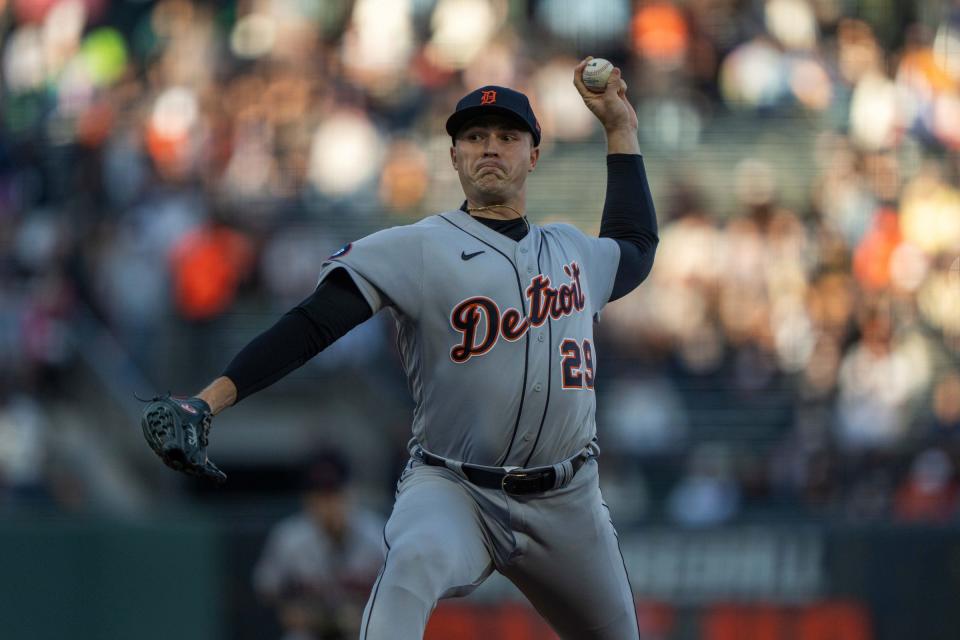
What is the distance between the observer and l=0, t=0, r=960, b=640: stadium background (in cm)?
951

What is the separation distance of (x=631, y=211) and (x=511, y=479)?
1097 millimetres

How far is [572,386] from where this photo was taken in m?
4.45

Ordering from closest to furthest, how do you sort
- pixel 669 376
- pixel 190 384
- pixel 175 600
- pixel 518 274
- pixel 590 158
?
pixel 518 274 → pixel 175 600 → pixel 190 384 → pixel 669 376 → pixel 590 158

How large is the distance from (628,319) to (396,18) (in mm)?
4137

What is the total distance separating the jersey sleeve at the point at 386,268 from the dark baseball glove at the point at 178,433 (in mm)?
625

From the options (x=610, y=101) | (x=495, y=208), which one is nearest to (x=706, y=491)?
(x=610, y=101)

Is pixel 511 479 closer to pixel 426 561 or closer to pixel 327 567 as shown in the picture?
pixel 426 561

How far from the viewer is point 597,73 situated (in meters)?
4.89

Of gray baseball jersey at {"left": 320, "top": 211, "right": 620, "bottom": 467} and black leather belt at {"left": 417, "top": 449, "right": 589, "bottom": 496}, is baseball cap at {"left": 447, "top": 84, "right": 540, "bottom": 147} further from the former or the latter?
black leather belt at {"left": 417, "top": 449, "right": 589, "bottom": 496}

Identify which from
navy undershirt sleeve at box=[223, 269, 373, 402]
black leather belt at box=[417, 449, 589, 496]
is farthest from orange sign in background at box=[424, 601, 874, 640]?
navy undershirt sleeve at box=[223, 269, 373, 402]

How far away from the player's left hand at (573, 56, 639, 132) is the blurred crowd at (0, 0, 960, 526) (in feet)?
20.9

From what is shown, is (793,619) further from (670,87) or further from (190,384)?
(670,87)

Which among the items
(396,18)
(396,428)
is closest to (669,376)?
(396,428)

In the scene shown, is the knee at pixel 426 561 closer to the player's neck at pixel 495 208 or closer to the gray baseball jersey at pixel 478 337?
the gray baseball jersey at pixel 478 337
